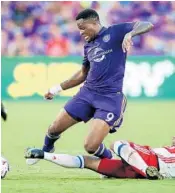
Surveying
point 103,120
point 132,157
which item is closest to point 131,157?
point 132,157

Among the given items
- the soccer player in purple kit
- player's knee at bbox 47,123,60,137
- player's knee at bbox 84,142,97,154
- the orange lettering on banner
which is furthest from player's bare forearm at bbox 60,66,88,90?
the orange lettering on banner

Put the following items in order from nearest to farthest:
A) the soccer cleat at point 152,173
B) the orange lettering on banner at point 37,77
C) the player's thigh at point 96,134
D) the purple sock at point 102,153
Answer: the soccer cleat at point 152,173, the player's thigh at point 96,134, the purple sock at point 102,153, the orange lettering on banner at point 37,77

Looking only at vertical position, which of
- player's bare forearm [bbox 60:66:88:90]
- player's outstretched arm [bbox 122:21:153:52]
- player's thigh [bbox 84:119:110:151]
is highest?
player's outstretched arm [bbox 122:21:153:52]

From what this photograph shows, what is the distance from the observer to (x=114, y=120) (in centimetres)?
840

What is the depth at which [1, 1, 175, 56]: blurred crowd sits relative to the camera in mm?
22703

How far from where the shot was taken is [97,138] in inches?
322

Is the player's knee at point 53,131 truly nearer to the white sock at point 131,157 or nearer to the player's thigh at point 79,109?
the player's thigh at point 79,109

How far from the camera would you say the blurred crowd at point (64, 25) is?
22.7m

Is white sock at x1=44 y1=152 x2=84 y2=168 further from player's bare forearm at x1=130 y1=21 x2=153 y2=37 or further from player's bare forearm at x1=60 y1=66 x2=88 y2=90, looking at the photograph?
player's bare forearm at x1=130 y1=21 x2=153 y2=37

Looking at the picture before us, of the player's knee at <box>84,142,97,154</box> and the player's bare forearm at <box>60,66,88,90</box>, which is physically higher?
the player's bare forearm at <box>60,66,88,90</box>

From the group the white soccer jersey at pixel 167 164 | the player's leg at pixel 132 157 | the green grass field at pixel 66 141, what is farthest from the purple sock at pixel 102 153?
the white soccer jersey at pixel 167 164

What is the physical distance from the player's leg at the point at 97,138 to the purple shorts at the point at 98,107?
7 cm

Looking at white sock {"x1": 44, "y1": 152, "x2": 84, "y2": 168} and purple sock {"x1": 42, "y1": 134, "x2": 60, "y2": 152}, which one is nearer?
white sock {"x1": 44, "y1": 152, "x2": 84, "y2": 168}

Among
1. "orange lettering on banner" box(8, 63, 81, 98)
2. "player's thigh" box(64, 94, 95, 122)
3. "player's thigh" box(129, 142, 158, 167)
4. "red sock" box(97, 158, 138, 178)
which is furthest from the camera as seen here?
"orange lettering on banner" box(8, 63, 81, 98)
